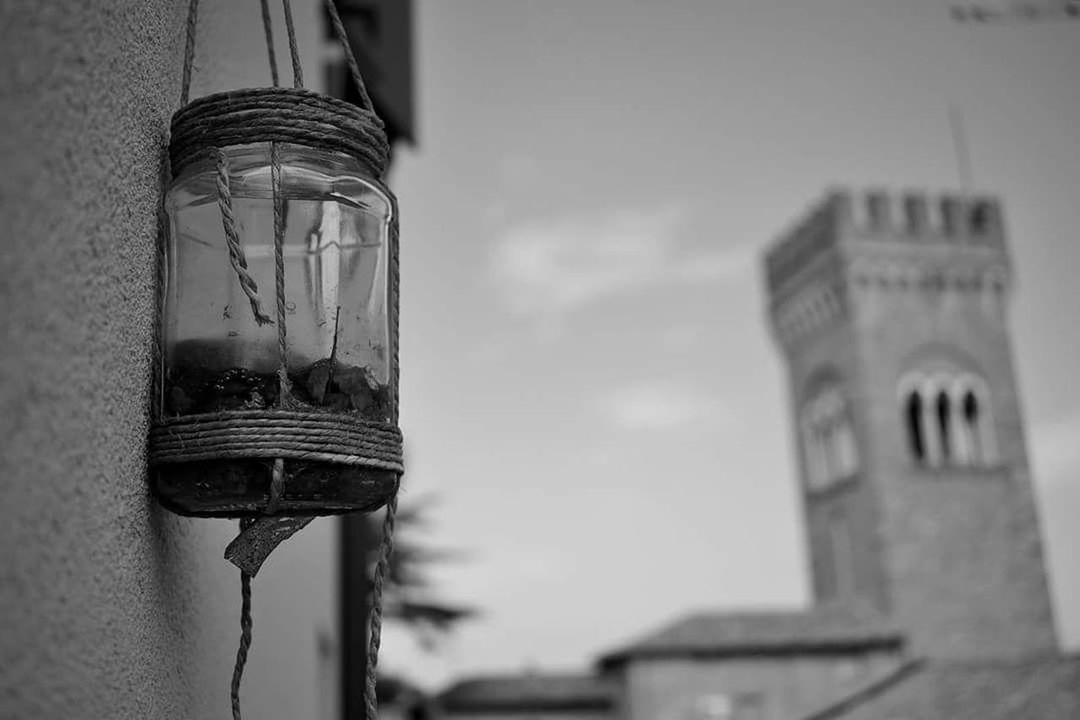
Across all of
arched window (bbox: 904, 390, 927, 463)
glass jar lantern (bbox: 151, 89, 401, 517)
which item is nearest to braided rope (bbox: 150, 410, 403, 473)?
glass jar lantern (bbox: 151, 89, 401, 517)

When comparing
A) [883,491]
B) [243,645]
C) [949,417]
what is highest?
[949,417]

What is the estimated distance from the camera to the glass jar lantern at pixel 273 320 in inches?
51.2

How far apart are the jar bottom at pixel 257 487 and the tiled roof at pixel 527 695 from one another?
22.1 metres

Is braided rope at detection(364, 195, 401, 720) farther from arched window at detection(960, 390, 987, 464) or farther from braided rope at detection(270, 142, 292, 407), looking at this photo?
arched window at detection(960, 390, 987, 464)

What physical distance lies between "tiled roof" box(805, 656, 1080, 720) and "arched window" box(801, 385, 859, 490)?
10.8 m

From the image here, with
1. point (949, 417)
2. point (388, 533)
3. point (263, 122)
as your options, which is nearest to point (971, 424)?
point (949, 417)

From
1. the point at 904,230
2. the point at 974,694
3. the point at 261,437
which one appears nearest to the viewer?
the point at 261,437

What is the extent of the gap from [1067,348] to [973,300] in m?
2.43

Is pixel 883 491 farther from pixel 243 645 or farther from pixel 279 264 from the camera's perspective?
pixel 279 264

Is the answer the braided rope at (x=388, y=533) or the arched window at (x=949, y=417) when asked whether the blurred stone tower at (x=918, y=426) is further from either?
the braided rope at (x=388, y=533)

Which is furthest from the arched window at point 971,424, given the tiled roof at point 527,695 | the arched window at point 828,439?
the tiled roof at point 527,695

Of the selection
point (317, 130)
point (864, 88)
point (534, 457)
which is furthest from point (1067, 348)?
point (317, 130)

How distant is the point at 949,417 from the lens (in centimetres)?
2539

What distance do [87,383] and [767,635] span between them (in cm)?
2223
